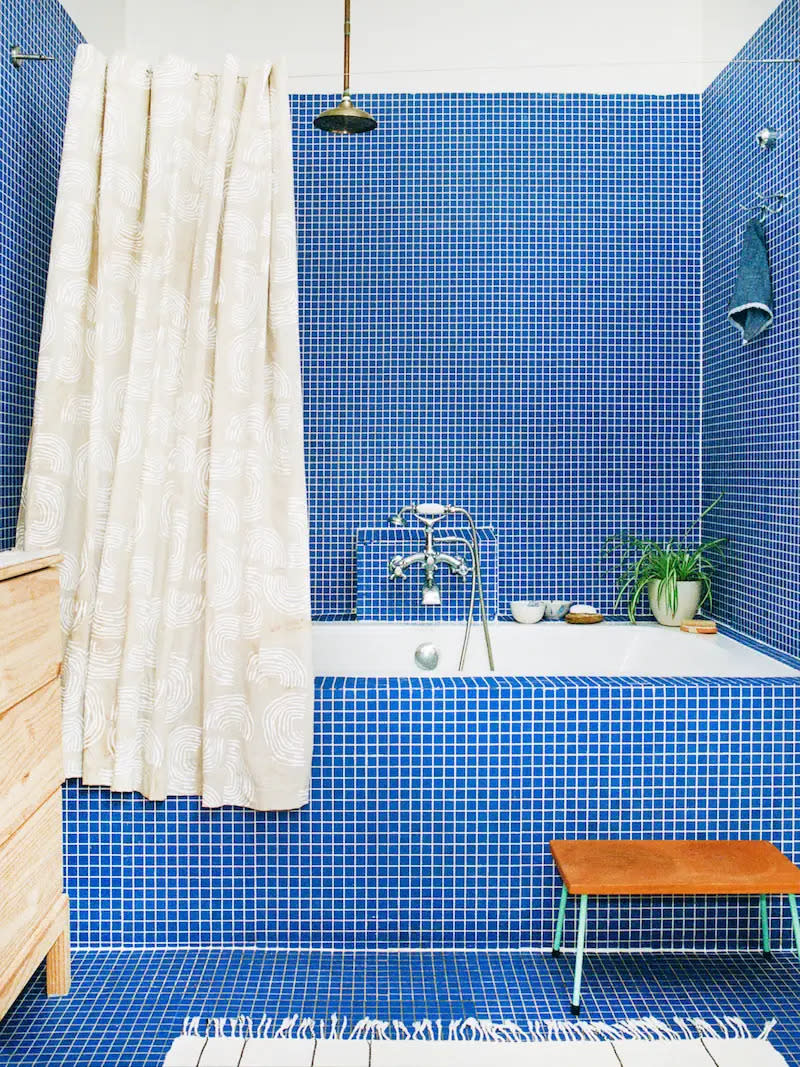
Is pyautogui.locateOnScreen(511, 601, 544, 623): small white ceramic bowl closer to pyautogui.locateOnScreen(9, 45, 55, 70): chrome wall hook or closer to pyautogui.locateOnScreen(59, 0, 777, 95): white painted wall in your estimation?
pyautogui.locateOnScreen(59, 0, 777, 95): white painted wall

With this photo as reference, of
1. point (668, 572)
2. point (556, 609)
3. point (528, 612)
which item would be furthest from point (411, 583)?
point (668, 572)

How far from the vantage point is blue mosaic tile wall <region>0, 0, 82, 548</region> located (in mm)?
2406

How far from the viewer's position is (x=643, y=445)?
3.52 meters

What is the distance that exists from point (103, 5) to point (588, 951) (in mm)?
3241

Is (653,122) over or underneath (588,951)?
over

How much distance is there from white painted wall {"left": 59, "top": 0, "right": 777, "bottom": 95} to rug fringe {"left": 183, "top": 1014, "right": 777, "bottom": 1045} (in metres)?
3.00

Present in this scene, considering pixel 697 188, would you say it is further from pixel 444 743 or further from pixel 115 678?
pixel 115 678

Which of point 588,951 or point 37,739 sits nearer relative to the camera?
point 37,739

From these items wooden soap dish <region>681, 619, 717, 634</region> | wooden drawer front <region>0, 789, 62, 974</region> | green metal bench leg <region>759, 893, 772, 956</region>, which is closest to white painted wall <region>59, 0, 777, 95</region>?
wooden soap dish <region>681, 619, 717, 634</region>

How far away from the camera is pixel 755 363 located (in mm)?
2986

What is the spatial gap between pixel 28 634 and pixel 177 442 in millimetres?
600

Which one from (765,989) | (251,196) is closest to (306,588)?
(251,196)

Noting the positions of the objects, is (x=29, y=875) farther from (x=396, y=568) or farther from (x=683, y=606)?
(x=683, y=606)

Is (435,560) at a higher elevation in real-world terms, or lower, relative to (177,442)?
lower
